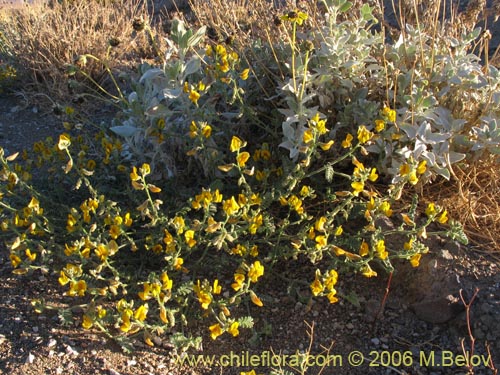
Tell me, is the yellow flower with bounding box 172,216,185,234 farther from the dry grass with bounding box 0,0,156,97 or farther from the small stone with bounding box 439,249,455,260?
the dry grass with bounding box 0,0,156,97

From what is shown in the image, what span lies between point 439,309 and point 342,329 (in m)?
0.41

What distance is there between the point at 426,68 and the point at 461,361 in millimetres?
1367

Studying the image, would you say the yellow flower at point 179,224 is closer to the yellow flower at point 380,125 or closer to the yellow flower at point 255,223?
the yellow flower at point 255,223

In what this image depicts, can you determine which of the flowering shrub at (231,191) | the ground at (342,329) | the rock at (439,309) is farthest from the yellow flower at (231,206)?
the rock at (439,309)

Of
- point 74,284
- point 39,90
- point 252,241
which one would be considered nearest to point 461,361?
point 252,241

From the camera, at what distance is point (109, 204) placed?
8.29ft

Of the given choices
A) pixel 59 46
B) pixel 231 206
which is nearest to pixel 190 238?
pixel 231 206

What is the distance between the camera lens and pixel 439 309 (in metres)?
2.46

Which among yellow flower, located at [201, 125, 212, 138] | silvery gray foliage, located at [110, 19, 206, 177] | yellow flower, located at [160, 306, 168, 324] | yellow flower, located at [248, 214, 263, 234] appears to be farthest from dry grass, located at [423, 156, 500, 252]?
yellow flower, located at [160, 306, 168, 324]

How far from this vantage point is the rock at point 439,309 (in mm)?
2441

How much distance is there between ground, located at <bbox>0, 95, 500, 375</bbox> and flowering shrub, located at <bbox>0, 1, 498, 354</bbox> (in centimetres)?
8

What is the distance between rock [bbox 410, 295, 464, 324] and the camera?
2441mm

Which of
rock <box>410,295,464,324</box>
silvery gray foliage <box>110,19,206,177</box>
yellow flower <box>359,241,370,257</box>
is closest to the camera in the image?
yellow flower <box>359,241,370,257</box>

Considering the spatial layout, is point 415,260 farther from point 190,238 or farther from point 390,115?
point 190,238
